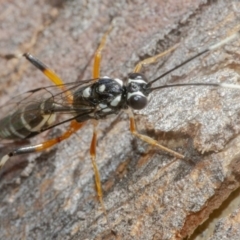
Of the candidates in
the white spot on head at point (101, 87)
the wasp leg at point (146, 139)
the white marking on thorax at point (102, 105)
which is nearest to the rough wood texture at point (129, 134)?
the wasp leg at point (146, 139)

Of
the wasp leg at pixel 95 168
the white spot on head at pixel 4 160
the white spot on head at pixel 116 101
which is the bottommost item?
the wasp leg at pixel 95 168

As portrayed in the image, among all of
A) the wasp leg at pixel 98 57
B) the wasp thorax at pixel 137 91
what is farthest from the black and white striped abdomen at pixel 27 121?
the wasp thorax at pixel 137 91

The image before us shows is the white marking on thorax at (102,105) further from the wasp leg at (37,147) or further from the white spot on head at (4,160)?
the white spot on head at (4,160)

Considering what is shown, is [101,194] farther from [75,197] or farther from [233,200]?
[233,200]

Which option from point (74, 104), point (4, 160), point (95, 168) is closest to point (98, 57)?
point (74, 104)

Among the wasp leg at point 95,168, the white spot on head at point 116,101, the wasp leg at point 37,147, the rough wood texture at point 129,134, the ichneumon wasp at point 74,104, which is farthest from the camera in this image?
the wasp leg at point 37,147

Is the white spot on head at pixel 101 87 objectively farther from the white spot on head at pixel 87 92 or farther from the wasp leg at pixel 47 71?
the wasp leg at pixel 47 71

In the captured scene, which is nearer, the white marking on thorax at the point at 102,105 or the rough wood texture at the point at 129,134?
the rough wood texture at the point at 129,134

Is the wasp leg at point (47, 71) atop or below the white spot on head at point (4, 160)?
atop

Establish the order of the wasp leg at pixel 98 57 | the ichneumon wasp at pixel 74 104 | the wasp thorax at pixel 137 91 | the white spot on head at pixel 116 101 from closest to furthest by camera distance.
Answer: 1. the wasp thorax at pixel 137 91
2. the ichneumon wasp at pixel 74 104
3. the white spot on head at pixel 116 101
4. the wasp leg at pixel 98 57
